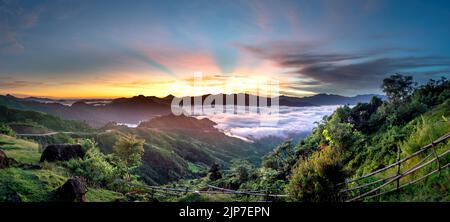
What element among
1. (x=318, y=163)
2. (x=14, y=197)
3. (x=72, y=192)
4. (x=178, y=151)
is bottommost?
(x=178, y=151)

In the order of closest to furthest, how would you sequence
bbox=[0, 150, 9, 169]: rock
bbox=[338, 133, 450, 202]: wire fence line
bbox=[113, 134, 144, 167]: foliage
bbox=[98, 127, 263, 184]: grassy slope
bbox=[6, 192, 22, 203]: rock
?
bbox=[338, 133, 450, 202]: wire fence line, bbox=[6, 192, 22, 203]: rock, bbox=[0, 150, 9, 169]: rock, bbox=[113, 134, 144, 167]: foliage, bbox=[98, 127, 263, 184]: grassy slope

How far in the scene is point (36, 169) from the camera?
27.1 feet

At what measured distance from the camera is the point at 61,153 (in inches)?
393

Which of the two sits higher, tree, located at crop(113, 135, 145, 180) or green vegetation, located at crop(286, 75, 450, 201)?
green vegetation, located at crop(286, 75, 450, 201)

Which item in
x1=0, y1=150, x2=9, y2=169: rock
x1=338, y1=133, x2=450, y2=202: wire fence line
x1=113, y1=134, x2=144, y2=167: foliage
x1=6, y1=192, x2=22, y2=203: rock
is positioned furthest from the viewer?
x1=113, y1=134, x2=144, y2=167: foliage

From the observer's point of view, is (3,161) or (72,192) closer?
(72,192)

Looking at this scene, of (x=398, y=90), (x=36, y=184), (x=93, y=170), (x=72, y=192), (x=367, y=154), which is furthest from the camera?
(x=398, y=90)

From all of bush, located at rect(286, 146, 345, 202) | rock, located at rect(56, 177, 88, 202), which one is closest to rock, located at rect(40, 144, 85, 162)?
rock, located at rect(56, 177, 88, 202)

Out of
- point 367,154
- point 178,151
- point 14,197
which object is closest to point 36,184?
point 14,197

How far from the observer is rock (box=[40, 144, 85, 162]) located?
9625 millimetres

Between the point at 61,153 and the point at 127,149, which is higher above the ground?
the point at 61,153

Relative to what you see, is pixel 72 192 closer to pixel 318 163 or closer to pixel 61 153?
pixel 61 153

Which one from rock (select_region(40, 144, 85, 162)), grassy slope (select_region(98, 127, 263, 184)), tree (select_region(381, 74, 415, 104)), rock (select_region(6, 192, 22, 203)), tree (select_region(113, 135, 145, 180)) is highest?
tree (select_region(381, 74, 415, 104))

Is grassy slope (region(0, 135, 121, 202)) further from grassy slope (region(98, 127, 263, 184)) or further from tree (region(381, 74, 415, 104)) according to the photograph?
grassy slope (region(98, 127, 263, 184))
